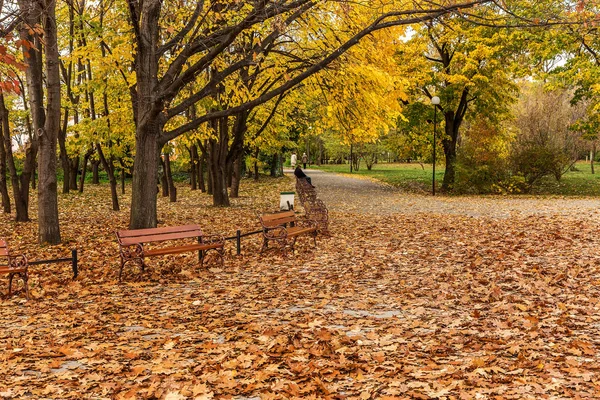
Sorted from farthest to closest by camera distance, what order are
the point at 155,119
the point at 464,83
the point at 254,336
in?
the point at 464,83 → the point at 155,119 → the point at 254,336

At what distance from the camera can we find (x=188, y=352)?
4.82 m

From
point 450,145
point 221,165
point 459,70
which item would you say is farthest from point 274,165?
point 221,165

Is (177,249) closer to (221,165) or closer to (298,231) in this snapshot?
(298,231)

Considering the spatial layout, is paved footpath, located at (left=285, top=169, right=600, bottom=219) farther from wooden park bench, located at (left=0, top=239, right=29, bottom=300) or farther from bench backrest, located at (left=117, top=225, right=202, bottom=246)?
wooden park bench, located at (left=0, top=239, right=29, bottom=300)

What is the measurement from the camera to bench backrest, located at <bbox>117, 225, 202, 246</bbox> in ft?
27.0

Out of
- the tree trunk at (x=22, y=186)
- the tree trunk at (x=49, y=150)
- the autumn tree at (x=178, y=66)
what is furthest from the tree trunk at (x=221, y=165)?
the tree trunk at (x=49, y=150)

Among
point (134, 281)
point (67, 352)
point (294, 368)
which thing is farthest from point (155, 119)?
point (294, 368)

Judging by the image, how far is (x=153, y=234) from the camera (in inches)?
341

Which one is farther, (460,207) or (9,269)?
(460,207)

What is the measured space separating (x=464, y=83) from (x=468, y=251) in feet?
52.7

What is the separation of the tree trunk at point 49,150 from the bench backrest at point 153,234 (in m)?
3.22

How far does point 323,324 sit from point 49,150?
7.81 m

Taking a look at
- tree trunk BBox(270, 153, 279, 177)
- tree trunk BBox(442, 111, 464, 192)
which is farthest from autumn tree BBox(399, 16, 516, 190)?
tree trunk BBox(270, 153, 279, 177)

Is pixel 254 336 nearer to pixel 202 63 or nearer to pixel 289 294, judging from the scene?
pixel 289 294
